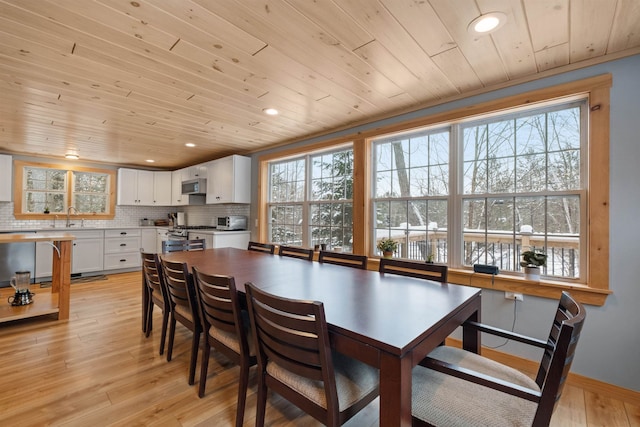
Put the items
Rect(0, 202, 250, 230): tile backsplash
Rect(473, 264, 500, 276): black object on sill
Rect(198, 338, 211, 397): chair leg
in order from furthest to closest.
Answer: Rect(0, 202, 250, 230): tile backsplash < Rect(473, 264, 500, 276): black object on sill < Rect(198, 338, 211, 397): chair leg

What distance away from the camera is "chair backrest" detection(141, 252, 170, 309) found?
236cm

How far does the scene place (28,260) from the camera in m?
4.43

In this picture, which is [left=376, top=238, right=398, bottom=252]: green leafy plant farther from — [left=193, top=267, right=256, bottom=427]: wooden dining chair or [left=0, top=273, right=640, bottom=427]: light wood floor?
[left=193, top=267, right=256, bottom=427]: wooden dining chair

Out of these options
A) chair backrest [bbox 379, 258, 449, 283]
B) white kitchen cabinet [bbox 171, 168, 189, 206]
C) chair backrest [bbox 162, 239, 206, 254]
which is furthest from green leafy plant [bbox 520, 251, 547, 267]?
white kitchen cabinet [bbox 171, 168, 189, 206]

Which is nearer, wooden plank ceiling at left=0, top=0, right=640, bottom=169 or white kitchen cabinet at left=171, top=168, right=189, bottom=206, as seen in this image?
wooden plank ceiling at left=0, top=0, right=640, bottom=169

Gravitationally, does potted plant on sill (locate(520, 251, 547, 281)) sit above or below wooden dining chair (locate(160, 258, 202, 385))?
above

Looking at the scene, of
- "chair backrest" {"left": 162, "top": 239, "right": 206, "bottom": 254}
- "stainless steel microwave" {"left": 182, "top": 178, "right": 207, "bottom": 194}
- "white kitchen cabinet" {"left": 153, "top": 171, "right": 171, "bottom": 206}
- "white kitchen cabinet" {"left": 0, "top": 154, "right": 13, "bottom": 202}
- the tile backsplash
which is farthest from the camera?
"white kitchen cabinet" {"left": 153, "top": 171, "right": 171, "bottom": 206}

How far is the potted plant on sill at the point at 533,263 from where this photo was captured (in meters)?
2.13

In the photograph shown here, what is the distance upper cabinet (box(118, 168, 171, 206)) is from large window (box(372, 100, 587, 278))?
5.03 meters

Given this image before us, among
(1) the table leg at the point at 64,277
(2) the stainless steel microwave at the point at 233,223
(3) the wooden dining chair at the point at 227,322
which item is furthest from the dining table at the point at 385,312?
(2) the stainless steel microwave at the point at 233,223

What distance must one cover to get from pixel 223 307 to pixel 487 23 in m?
2.17

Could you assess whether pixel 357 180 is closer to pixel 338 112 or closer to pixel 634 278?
pixel 338 112

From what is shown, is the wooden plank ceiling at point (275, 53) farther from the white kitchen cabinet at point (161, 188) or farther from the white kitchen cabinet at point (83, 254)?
the white kitchen cabinet at point (161, 188)

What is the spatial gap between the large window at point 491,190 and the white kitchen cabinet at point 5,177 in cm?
594
